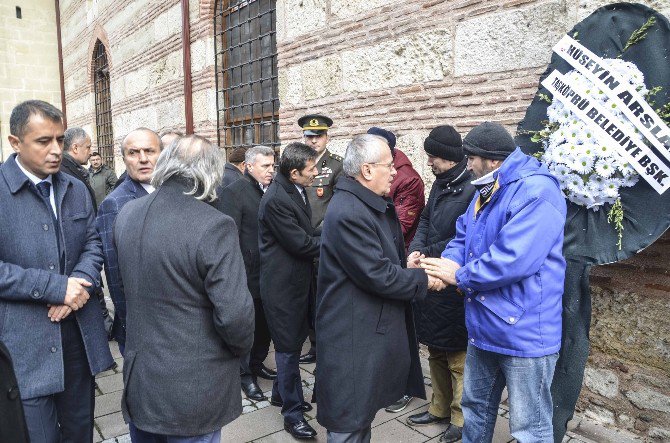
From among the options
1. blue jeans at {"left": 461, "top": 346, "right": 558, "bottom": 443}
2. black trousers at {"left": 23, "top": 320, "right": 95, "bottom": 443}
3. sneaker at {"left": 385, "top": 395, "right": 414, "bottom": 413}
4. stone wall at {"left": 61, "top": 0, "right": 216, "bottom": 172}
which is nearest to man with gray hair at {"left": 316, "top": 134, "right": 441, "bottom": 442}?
blue jeans at {"left": 461, "top": 346, "right": 558, "bottom": 443}

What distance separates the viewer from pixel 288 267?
3268 mm

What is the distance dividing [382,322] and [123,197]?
155 cm

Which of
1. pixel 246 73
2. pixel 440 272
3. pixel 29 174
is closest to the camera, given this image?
pixel 29 174

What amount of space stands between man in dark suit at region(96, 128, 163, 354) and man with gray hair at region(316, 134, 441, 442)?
1.05m

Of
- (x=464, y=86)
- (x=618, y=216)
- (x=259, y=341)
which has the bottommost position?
(x=259, y=341)

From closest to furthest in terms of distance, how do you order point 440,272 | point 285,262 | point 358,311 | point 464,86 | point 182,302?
point 182,302 < point 358,311 < point 440,272 < point 285,262 < point 464,86

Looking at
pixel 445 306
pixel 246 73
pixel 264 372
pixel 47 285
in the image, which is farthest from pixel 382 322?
pixel 246 73

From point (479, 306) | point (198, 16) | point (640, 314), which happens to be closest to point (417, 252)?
point (479, 306)

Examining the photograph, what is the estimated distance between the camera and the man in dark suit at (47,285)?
210 cm

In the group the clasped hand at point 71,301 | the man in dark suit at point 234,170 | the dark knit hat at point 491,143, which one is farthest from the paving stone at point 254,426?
the dark knit hat at point 491,143

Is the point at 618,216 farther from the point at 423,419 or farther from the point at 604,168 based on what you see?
the point at 423,419

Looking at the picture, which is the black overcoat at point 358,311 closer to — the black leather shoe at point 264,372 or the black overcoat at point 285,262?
the black overcoat at point 285,262

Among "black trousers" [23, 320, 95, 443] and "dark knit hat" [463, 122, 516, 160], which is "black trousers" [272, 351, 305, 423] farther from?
"dark knit hat" [463, 122, 516, 160]

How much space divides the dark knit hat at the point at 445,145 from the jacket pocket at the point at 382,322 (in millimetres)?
1213
